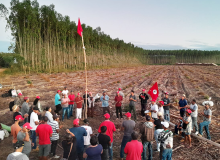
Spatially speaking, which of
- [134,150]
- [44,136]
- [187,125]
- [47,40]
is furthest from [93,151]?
[47,40]

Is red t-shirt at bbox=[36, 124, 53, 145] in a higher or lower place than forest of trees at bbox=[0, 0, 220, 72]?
lower

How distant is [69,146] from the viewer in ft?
18.3

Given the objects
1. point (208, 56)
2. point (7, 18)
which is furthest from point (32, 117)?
point (208, 56)

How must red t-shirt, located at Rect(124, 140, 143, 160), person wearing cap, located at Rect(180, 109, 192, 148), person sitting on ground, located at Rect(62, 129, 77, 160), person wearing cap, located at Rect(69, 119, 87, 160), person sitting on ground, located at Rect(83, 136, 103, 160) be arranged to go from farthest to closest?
person wearing cap, located at Rect(180, 109, 192, 148), person wearing cap, located at Rect(69, 119, 87, 160), person sitting on ground, located at Rect(62, 129, 77, 160), red t-shirt, located at Rect(124, 140, 143, 160), person sitting on ground, located at Rect(83, 136, 103, 160)

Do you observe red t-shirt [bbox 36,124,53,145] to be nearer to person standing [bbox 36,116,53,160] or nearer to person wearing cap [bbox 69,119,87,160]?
person standing [bbox 36,116,53,160]

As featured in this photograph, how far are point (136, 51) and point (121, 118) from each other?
127891 millimetres

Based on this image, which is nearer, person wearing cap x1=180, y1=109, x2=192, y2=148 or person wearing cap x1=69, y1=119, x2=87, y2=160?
person wearing cap x1=69, y1=119, x2=87, y2=160

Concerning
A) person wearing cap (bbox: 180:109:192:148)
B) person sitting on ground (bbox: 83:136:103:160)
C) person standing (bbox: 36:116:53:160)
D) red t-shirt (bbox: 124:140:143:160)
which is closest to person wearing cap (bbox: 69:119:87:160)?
person standing (bbox: 36:116:53:160)

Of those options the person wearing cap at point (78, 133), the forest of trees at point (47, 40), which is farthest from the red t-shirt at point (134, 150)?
the forest of trees at point (47, 40)

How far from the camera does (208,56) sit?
520 feet

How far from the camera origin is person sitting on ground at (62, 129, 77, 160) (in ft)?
17.9

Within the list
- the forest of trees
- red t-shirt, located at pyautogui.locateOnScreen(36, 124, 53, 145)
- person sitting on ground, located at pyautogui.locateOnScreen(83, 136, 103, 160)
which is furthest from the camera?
the forest of trees

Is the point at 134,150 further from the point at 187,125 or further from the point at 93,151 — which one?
the point at 187,125

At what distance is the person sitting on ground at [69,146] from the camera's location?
5.47 meters
